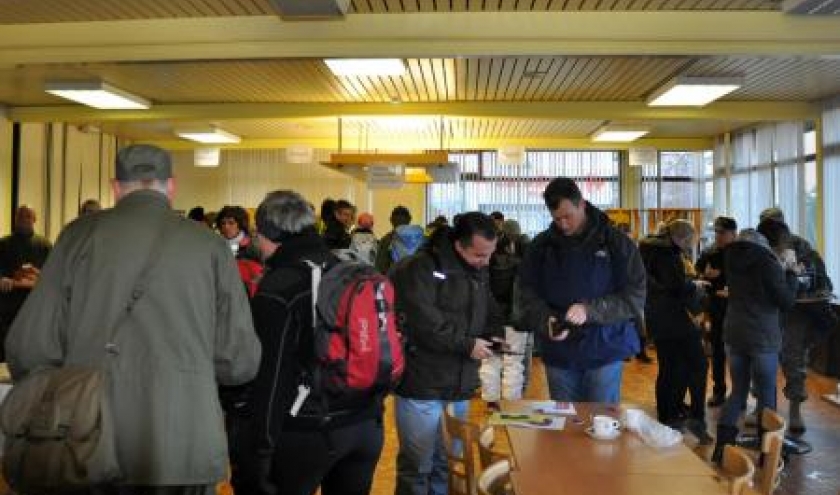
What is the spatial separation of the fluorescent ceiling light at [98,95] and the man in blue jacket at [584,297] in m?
6.08

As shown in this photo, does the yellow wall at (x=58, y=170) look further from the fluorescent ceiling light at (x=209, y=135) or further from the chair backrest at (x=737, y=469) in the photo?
the chair backrest at (x=737, y=469)

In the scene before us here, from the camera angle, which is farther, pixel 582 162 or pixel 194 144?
pixel 582 162

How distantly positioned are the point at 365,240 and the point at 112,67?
2987 millimetres

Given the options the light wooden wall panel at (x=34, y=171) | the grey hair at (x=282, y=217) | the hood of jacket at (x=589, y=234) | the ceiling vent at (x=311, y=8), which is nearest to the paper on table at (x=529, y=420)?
the hood of jacket at (x=589, y=234)

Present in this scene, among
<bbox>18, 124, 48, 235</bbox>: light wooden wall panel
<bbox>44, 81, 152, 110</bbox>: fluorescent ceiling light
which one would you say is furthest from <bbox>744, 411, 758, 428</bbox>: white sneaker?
<bbox>18, 124, 48, 235</bbox>: light wooden wall panel

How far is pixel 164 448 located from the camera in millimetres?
2008

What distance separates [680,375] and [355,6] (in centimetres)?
355

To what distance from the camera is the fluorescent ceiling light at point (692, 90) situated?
7.82 meters

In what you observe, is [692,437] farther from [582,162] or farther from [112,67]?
[582,162]

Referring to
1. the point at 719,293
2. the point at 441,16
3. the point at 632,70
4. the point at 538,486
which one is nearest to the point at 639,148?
the point at 632,70

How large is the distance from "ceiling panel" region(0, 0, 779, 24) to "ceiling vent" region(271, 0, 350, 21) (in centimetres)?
24

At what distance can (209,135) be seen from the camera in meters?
11.6

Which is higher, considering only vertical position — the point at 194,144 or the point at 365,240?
the point at 194,144

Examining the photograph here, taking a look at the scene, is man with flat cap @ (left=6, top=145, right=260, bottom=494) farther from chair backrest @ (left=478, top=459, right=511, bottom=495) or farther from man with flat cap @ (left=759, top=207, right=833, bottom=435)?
man with flat cap @ (left=759, top=207, right=833, bottom=435)
